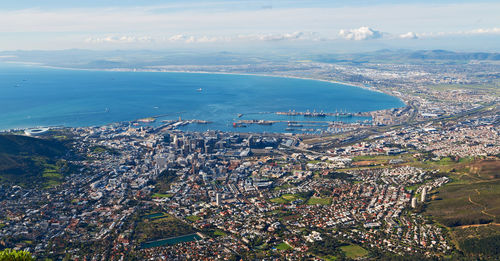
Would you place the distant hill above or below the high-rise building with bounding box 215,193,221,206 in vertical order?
above

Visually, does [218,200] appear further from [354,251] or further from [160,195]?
[354,251]

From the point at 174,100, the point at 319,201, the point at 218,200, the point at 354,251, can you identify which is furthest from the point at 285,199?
the point at 174,100

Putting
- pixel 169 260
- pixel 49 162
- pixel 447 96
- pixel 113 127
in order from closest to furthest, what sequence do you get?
1. pixel 169 260
2. pixel 49 162
3. pixel 113 127
4. pixel 447 96

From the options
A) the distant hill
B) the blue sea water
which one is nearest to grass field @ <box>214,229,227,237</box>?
the distant hill

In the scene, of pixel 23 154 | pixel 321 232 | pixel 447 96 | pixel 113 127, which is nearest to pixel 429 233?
pixel 321 232

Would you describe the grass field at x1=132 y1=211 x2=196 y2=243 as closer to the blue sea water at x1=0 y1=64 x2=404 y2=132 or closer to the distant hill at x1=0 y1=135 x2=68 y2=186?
the distant hill at x1=0 y1=135 x2=68 y2=186

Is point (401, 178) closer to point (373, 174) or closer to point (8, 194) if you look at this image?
point (373, 174)
